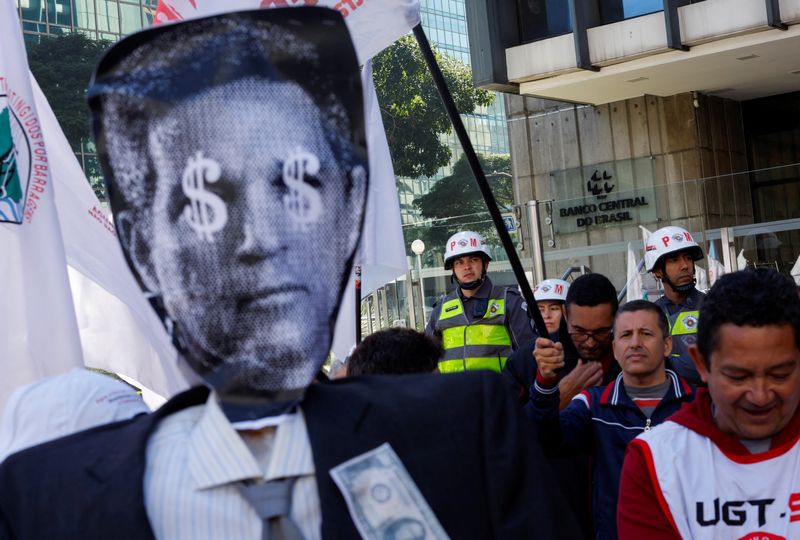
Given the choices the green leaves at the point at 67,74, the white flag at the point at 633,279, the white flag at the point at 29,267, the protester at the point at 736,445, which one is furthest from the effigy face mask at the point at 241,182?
the green leaves at the point at 67,74

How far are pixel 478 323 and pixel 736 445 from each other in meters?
5.05

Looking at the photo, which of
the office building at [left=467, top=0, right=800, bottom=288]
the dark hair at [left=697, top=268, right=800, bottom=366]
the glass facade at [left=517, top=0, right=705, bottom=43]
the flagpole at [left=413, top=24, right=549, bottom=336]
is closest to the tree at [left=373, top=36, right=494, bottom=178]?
the office building at [left=467, top=0, right=800, bottom=288]

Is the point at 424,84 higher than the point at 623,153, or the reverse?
the point at 424,84

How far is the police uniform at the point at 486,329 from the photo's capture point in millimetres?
7273

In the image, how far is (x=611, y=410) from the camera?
153 inches

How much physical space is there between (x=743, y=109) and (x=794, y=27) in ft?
15.0

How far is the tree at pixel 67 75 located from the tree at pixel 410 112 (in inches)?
315

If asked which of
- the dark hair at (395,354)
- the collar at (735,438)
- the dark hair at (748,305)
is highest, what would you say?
the dark hair at (748,305)

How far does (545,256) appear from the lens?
12.6m

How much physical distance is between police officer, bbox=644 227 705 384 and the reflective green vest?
102cm

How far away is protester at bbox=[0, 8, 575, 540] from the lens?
1434mm

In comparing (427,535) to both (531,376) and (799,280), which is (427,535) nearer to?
(531,376)

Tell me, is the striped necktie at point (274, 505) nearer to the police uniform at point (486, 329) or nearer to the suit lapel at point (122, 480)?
the suit lapel at point (122, 480)

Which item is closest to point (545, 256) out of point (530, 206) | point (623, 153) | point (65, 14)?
point (530, 206)
